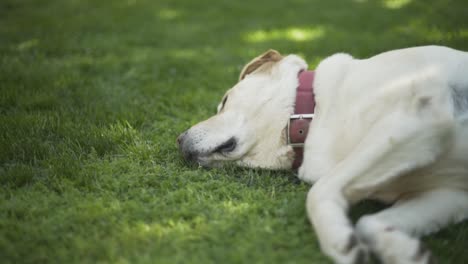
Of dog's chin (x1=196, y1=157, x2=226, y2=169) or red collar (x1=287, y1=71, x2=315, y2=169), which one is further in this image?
dog's chin (x1=196, y1=157, x2=226, y2=169)

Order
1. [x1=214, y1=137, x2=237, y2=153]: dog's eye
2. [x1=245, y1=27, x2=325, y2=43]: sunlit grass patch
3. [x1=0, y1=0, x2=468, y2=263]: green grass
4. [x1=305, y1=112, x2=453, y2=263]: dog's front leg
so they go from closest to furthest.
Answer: [x1=305, y1=112, x2=453, y2=263]: dog's front leg, [x1=0, y1=0, x2=468, y2=263]: green grass, [x1=214, y1=137, x2=237, y2=153]: dog's eye, [x1=245, y1=27, x2=325, y2=43]: sunlit grass patch

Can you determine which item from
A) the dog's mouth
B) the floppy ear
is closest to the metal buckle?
the dog's mouth

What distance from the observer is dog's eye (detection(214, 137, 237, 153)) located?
3627 millimetres

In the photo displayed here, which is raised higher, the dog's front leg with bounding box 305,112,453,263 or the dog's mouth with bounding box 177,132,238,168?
the dog's front leg with bounding box 305,112,453,263

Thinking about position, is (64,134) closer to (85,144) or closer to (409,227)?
(85,144)

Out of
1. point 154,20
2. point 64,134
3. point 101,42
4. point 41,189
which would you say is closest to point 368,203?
point 41,189

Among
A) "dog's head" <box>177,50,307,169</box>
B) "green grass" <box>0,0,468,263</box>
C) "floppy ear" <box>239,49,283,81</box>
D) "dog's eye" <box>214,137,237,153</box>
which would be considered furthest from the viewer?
"floppy ear" <box>239,49,283,81</box>

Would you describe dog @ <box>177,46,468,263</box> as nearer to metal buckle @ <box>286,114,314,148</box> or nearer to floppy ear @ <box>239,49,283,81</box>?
metal buckle @ <box>286,114,314,148</box>

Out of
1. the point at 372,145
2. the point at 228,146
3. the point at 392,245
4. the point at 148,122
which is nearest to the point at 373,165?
the point at 372,145

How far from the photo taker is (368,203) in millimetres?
3172

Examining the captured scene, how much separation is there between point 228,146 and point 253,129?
23cm

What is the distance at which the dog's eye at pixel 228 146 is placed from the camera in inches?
143

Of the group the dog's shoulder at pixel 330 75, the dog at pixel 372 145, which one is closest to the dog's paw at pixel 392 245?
the dog at pixel 372 145

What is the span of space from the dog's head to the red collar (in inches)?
1.7
